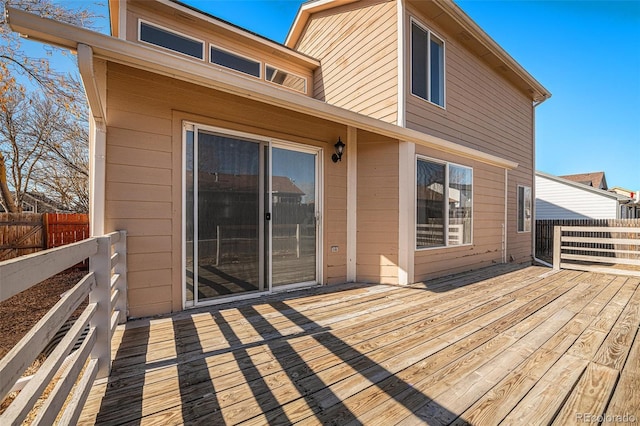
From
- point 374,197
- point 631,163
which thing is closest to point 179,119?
point 374,197

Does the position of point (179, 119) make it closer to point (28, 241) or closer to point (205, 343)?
point (205, 343)

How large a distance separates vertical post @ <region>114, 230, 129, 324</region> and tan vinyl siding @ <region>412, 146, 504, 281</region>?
3.80 metres

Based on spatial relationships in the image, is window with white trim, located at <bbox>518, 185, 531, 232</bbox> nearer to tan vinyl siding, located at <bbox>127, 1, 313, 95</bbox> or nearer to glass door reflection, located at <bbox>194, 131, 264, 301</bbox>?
tan vinyl siding, located at <bbox>127, 1, 313, 95</bbox>

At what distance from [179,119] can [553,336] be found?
4.24m

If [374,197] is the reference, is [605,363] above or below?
below

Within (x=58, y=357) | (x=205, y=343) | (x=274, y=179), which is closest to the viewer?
(x=58, y=357)

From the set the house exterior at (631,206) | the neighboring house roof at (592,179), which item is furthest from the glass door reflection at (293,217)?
the neighboring house roof at (592,179)

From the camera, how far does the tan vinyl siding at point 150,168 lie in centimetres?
264

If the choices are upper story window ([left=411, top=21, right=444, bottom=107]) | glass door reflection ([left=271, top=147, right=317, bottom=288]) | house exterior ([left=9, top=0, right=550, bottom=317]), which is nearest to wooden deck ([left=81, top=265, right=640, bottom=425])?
glass door reflection ([left=271, top=147, right=317, bottom=288])

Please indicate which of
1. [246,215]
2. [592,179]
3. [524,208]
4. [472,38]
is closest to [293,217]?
[246,215]

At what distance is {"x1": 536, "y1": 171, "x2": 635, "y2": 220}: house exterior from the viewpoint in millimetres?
12188

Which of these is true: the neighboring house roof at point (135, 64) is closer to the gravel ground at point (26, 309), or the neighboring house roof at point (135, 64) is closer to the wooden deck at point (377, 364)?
the wooden deck at point (377, 364)

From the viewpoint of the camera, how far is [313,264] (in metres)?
3.99

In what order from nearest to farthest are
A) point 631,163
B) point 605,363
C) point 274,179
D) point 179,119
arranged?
point 605,363
point 179,119
point 274,179
point 631,163
